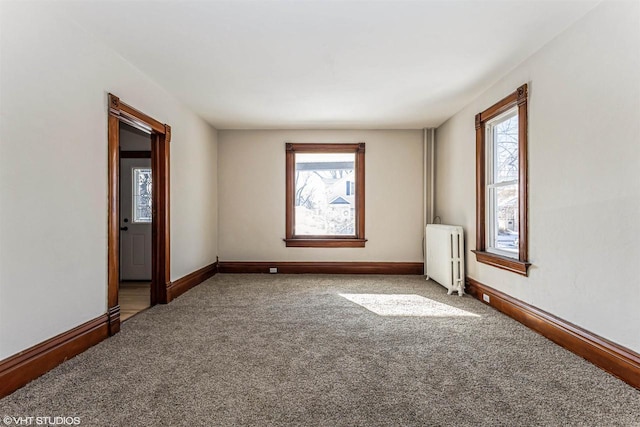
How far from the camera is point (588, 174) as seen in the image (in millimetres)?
2496

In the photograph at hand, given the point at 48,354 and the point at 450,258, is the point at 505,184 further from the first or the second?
the point at 48,354

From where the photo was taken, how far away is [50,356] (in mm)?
2316

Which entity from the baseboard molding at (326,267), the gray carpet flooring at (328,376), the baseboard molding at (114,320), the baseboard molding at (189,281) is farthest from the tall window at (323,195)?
the baseboard molding at (114,320)

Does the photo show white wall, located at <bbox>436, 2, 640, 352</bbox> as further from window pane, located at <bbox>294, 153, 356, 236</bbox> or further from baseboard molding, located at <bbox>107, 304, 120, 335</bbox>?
baseboard molding, located at <bbox>107, 304, 120, 335</bbox>

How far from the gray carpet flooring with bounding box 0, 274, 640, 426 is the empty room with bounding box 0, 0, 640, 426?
0.7 inches

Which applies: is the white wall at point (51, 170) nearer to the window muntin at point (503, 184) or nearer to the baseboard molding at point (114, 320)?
the baseboard molding at point (114, 320)

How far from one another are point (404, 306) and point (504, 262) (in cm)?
113

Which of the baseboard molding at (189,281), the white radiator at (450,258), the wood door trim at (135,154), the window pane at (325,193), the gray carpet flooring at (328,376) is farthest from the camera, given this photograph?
the window pane at (325,193)

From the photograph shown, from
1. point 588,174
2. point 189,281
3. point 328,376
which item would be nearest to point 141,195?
point 189,281

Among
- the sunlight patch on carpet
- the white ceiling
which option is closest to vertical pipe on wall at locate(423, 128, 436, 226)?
the white ceiling

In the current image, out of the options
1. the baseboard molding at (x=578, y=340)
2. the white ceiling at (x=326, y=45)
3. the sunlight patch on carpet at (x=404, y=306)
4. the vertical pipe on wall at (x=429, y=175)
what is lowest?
the sunlight patch on carpet at (x=404, y=306)

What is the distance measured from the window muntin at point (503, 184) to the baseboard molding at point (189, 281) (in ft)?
12.5

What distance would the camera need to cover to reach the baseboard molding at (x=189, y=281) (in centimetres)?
421

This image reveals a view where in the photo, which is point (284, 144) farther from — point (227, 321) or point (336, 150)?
point (227, 321)
